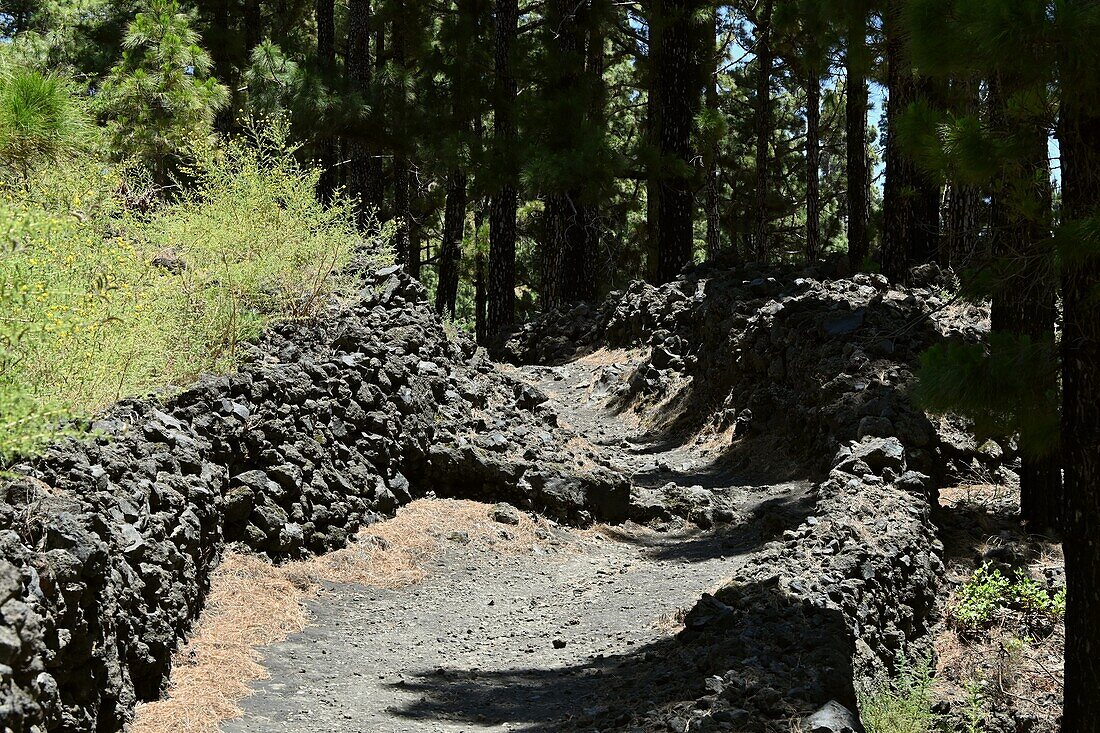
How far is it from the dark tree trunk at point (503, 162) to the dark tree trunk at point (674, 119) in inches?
93.0

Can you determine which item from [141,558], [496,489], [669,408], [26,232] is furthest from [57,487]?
[669,408]

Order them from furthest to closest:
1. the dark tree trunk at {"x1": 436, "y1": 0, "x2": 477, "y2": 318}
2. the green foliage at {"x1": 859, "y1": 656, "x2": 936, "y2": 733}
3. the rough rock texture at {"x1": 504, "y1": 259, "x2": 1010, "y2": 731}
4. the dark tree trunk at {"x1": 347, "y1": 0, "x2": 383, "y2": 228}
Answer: the dark tree trunk at {"x1": 436, "y1": 0, "x2": 477, "y2": 318} < the dark tree trunk at {"x1": 347, "y1": 0, "x2": 383, "y2": 228} < the rough rock texture at {"x1": 504, "y1": 259, "x2": 1010, "y2": 731} < the green foliage at {"x1": 859, "y1": 656, "x2": 936, "y2": 733}

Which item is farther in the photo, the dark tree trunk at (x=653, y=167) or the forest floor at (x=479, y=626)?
the dark tree trunk at (x=653, y=167)

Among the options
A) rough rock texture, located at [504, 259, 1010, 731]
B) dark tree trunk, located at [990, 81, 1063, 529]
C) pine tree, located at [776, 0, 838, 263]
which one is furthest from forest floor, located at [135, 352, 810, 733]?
pine tree, located at [776, 0, 838, 263]

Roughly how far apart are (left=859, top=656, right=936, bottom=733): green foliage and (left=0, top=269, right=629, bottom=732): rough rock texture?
324 centimetres

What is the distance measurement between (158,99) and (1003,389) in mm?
10332

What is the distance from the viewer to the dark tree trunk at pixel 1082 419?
4.30m

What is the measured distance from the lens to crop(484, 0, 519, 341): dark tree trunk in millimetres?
15594

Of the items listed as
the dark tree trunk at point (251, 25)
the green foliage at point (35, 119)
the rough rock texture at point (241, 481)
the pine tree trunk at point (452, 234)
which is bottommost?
the rough rock texture at point (241, 481)

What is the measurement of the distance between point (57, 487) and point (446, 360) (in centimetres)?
540

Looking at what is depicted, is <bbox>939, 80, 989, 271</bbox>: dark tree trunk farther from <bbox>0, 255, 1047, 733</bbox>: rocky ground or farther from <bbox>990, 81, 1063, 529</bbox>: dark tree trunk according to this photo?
<bbox>0, 255, 1047, 733</bbox>: rocky ground

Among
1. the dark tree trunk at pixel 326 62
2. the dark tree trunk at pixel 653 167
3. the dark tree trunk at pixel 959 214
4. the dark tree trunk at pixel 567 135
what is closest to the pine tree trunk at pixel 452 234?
the dark tree trunk at pixel 567 135

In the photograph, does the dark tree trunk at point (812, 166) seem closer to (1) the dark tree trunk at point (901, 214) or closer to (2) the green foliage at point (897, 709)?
(1) the dark tree trunk at point (901, 214)

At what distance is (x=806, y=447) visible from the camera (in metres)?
9.48
